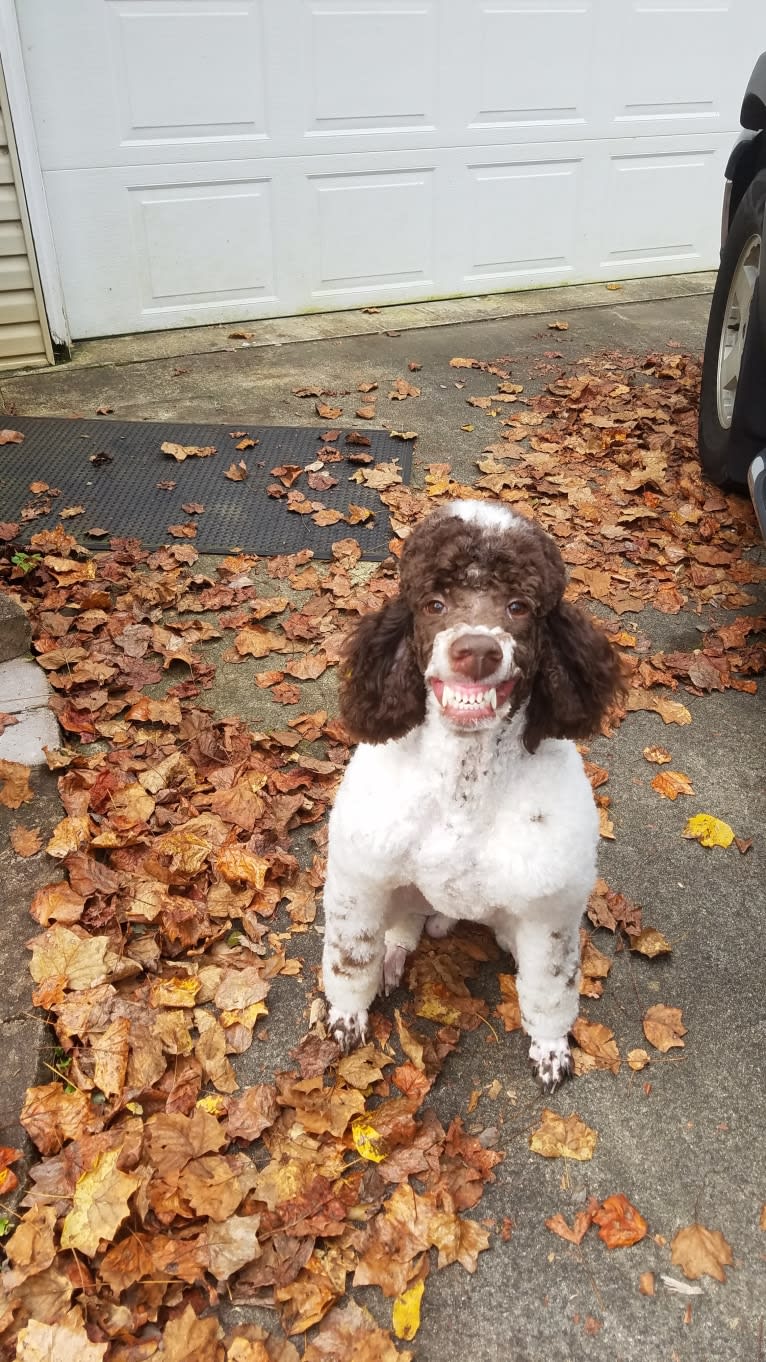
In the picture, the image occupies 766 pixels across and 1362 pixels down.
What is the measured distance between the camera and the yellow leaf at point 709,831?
9.17 feet

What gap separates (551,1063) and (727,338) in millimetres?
3894

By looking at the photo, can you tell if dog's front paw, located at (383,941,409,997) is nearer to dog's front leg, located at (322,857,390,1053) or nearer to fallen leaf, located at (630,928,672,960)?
dog's front leg, located at (322,857,390,1053)

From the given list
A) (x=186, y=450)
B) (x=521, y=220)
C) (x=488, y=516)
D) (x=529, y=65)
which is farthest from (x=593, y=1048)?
(x=529, y=65)

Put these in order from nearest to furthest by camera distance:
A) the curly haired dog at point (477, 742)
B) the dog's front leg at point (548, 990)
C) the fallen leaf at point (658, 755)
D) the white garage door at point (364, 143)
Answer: the curly haired dog at point (477, 742)
the dog's front leg at point (548, 990)
the fallen leaf at point (658, 755)
the white garage door at point (364, 143)

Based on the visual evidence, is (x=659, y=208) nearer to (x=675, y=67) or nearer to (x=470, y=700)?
(x=675, y=67)

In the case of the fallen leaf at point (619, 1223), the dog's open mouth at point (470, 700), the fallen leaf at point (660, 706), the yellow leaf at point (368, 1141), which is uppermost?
the dog's open mouth at point (470, 700)

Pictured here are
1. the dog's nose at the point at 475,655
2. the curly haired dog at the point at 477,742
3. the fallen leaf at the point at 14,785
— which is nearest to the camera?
the dog's nose at the point at 475,655

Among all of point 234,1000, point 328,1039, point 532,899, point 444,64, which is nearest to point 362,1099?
point 328,1039

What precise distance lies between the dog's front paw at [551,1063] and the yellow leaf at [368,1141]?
399 mm

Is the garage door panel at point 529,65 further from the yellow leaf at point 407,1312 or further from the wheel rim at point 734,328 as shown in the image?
the yellow leaf at point 407,1312

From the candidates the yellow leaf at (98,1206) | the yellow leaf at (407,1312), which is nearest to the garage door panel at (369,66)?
the yellow leaf at (98,1206)

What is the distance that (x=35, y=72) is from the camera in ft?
18.2

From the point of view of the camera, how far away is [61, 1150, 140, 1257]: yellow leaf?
5.87 feet

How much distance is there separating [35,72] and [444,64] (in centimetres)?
281
